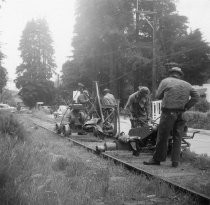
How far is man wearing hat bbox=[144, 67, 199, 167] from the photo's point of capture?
9.42 meters

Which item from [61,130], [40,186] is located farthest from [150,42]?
[40,186]

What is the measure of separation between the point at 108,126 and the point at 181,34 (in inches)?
1748

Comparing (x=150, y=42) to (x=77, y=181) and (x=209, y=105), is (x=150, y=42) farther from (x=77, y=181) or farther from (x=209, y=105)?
(x=77, y=181)

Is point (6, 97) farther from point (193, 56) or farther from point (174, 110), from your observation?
point (174, 110)

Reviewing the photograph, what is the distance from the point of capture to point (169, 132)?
31.3ft

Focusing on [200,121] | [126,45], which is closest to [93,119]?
[200,121]

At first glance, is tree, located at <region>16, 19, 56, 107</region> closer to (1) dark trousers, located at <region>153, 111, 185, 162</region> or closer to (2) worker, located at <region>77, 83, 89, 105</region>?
(2) worker, located at <region>77, 83, 89, 105</region>

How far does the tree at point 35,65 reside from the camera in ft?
267

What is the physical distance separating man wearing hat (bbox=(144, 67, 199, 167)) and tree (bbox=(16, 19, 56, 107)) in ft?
236

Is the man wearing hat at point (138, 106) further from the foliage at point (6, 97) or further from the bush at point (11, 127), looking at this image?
the foliage at point (6, 97)

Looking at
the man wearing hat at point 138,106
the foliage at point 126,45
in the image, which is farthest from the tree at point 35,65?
the man wearing hat at point 138,106

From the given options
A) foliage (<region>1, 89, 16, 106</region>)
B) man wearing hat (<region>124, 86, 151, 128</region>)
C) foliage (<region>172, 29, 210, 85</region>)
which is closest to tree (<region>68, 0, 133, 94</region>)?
foliage (<region>172, 29, 210, 85</region>)

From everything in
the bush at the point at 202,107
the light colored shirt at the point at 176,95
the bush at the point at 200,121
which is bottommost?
the bush at the point at 200,121

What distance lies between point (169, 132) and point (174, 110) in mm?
431
